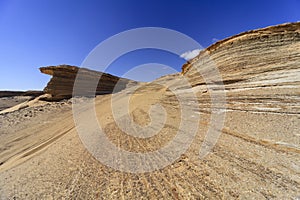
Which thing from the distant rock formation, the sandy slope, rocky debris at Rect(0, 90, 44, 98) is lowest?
the sandy slope

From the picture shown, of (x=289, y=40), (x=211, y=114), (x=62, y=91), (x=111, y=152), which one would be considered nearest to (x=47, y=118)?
(x=62, y=91)

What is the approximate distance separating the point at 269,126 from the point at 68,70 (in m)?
18.7

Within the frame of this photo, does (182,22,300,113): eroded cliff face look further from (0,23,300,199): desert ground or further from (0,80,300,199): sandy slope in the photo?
(0,80,300,199): sandy slope

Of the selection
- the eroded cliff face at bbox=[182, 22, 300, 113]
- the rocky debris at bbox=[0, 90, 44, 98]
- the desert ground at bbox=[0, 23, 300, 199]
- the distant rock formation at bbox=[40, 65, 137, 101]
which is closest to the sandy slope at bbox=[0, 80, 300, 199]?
the desert ground at bbox=[0, 23, 300, 199]

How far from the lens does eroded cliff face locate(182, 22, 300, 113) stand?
3.68 m

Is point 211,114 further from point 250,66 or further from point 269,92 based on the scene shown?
point 250,66

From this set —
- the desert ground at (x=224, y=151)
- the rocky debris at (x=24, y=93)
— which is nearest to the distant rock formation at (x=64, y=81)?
the desert ground at (x=224, y=151)

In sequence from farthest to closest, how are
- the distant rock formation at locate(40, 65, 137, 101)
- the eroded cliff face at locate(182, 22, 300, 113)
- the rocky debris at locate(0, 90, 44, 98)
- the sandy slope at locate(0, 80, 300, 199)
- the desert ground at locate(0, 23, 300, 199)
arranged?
the rocky debris at locate(0, 90, 44, 98) < the distant rock formation at locate(40, 65, 137, 101) < the eroded cliff face at locate(182, 22, 300, 113) < the desert ground at locate(0, 23, 300, 199) < the sandy slope at locate(0, 80, 300, 199)

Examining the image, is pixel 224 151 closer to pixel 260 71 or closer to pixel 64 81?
pixel 260 71

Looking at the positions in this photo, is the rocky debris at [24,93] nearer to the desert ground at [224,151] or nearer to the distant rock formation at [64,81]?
Answer: the distant rock formation at [64,81]

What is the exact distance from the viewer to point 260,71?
4734mm

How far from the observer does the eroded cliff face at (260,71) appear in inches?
145

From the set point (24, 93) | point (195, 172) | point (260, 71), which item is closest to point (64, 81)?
point (260, 71)

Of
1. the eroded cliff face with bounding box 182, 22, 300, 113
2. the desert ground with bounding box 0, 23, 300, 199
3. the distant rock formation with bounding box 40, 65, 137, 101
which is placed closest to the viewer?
the desert ground with bounding box 0, 23, 300, 199
